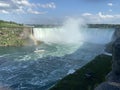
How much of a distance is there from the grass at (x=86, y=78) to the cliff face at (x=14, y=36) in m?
58.5

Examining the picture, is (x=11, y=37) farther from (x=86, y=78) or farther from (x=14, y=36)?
(x=86, y=78)

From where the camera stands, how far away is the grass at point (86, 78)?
34844 millimetres

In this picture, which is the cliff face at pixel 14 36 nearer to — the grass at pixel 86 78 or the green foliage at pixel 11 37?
the green foliage at pixel 11 37

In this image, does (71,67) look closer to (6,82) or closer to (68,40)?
(6,82)

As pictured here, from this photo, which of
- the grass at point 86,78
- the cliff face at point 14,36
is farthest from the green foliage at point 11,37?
the grass at point 86,78

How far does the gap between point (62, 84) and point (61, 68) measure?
1549 cm

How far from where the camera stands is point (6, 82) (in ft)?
141

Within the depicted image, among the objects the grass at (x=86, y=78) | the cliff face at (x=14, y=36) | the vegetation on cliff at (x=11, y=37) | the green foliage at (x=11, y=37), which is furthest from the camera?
the cliff face at (x=14, y=36)

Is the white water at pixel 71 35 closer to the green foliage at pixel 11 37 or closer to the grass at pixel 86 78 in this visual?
the green foliage at pixel 11 37

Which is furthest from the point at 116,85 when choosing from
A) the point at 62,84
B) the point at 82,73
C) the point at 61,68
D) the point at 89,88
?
the point at 61,68

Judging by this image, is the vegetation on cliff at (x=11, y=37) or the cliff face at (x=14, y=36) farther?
the cliff face at (x=14, y=36)

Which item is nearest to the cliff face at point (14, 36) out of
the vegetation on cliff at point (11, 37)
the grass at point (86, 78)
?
the vegetation on cliff at point (11, 37)

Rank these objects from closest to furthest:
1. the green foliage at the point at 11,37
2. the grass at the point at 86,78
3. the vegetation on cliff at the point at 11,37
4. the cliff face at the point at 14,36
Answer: the grass at the point at 86,78 < the green foliage at the point at 11,37 < the vegetation on cliff at the point at 11,37 < the cliff face at the point at 14,36

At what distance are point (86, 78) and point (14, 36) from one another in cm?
7315
